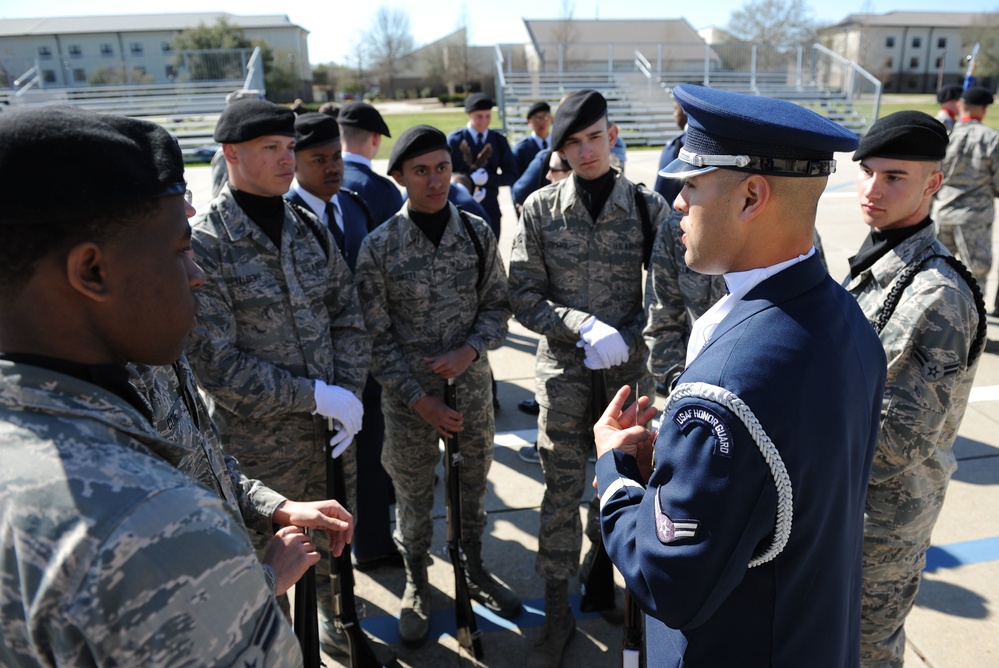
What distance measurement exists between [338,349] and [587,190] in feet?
4.49

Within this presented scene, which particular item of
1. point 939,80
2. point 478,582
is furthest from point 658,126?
point 939,80

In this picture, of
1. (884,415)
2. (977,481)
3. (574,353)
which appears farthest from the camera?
(977,481)

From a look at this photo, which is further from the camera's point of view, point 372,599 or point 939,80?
point 939,80

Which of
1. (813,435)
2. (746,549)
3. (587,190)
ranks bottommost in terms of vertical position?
(746,549)

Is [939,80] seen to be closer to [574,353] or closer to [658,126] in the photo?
[658,126]

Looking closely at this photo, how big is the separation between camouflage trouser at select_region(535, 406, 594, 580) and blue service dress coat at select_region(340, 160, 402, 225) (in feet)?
6.71

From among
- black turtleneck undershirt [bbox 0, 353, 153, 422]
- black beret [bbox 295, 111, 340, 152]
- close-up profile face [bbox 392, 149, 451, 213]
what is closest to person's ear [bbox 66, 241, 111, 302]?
black turtleneck undershirt [bbox 0, 353, 153, 422]

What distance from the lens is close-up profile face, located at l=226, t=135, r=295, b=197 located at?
2.92m

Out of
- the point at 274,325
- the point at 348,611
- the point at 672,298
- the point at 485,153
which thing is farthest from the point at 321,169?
the point at 485,153

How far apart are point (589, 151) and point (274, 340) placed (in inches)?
65.9

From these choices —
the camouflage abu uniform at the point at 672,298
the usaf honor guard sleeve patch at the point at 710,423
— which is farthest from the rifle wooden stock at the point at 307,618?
the camouflage abu uniform at the point at 672,298

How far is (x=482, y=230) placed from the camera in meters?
3.41

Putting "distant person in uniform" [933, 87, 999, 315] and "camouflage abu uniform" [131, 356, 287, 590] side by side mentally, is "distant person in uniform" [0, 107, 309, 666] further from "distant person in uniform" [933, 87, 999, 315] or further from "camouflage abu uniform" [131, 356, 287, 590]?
"distant person in uniform" [933, 87, 999, 315]

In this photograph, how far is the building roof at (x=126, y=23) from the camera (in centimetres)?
6144
